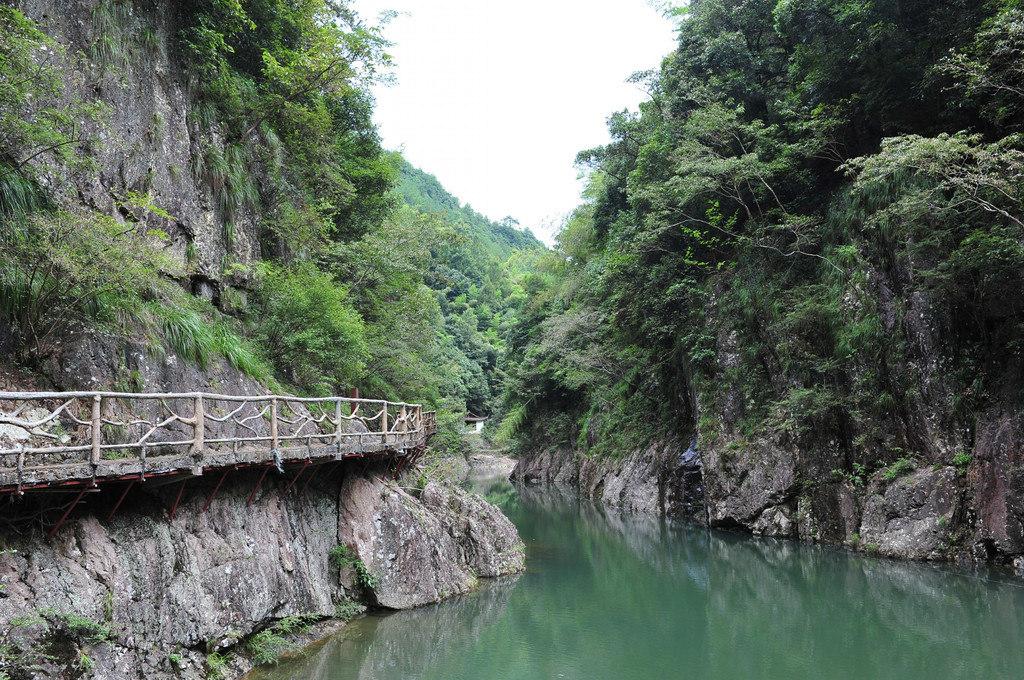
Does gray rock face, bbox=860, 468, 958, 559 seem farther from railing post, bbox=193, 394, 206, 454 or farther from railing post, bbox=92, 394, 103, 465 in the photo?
railing post, bbox=92, 394, 103, 465

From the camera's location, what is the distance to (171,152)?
13.1 meters

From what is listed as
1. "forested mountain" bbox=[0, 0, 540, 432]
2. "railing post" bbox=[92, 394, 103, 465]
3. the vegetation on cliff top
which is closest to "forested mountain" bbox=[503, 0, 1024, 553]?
the vegetation on cliff top

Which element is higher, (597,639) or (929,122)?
(929,122)

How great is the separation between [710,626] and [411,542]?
626cm

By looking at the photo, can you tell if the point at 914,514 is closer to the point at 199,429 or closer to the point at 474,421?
the point at 199,429

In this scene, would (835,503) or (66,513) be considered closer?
(66,513)

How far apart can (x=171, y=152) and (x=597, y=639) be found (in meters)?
13.0

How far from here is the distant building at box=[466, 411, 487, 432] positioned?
191ft

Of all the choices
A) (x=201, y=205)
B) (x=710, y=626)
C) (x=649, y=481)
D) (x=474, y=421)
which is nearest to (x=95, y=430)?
(x=201, y=205)

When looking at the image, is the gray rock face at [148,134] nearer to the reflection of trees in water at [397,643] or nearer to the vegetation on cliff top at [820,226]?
the reflection of trees in water at [397,643]

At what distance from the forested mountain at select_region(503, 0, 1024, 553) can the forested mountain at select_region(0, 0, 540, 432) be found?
9.32m

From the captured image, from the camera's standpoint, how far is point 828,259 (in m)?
18.5

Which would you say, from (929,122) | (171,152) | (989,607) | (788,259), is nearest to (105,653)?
(171,152)

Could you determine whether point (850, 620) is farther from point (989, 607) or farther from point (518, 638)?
point (518, 638)
